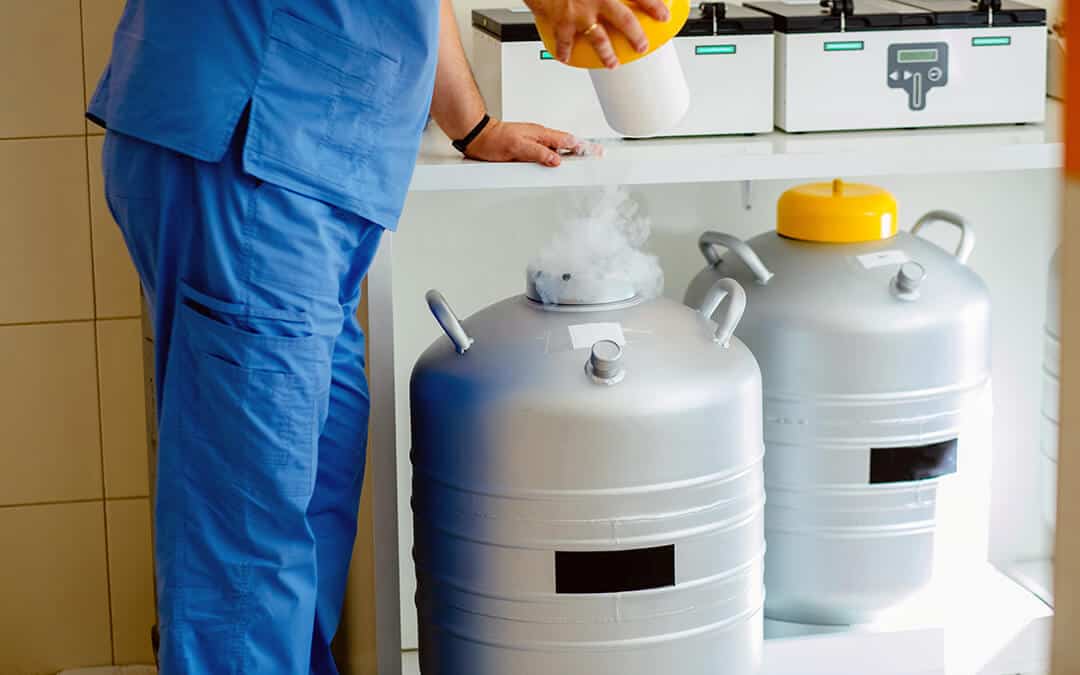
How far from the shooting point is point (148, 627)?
2.43m

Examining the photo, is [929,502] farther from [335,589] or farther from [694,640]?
[335,589]

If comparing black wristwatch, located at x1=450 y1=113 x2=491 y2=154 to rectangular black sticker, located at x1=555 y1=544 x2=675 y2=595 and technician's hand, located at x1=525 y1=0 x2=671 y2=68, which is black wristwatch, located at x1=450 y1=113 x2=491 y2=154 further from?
rectangular black sticker, located at x1=555 y1=544 x2=675 y2=595

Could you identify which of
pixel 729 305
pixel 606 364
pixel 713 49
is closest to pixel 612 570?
pixel 606 364

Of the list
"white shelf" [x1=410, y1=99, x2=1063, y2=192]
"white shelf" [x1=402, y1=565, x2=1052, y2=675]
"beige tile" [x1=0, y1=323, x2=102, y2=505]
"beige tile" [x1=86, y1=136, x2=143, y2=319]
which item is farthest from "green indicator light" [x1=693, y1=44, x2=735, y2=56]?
"beige tile" [x1=0, y1=323, x2=102, y2=505]

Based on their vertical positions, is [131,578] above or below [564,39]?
below

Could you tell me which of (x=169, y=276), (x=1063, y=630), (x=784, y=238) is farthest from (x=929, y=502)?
(x=1063, y=630)

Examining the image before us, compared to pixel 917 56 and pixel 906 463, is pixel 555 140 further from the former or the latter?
pixel 906 463

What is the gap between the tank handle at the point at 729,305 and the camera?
1.76 m

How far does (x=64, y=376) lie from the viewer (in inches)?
90.5

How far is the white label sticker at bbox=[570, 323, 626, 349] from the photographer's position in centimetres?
170

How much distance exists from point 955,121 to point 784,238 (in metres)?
0.28

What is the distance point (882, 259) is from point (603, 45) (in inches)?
25.9

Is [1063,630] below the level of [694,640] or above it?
above

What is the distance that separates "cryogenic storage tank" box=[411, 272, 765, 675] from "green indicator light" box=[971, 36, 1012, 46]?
0.49 m
